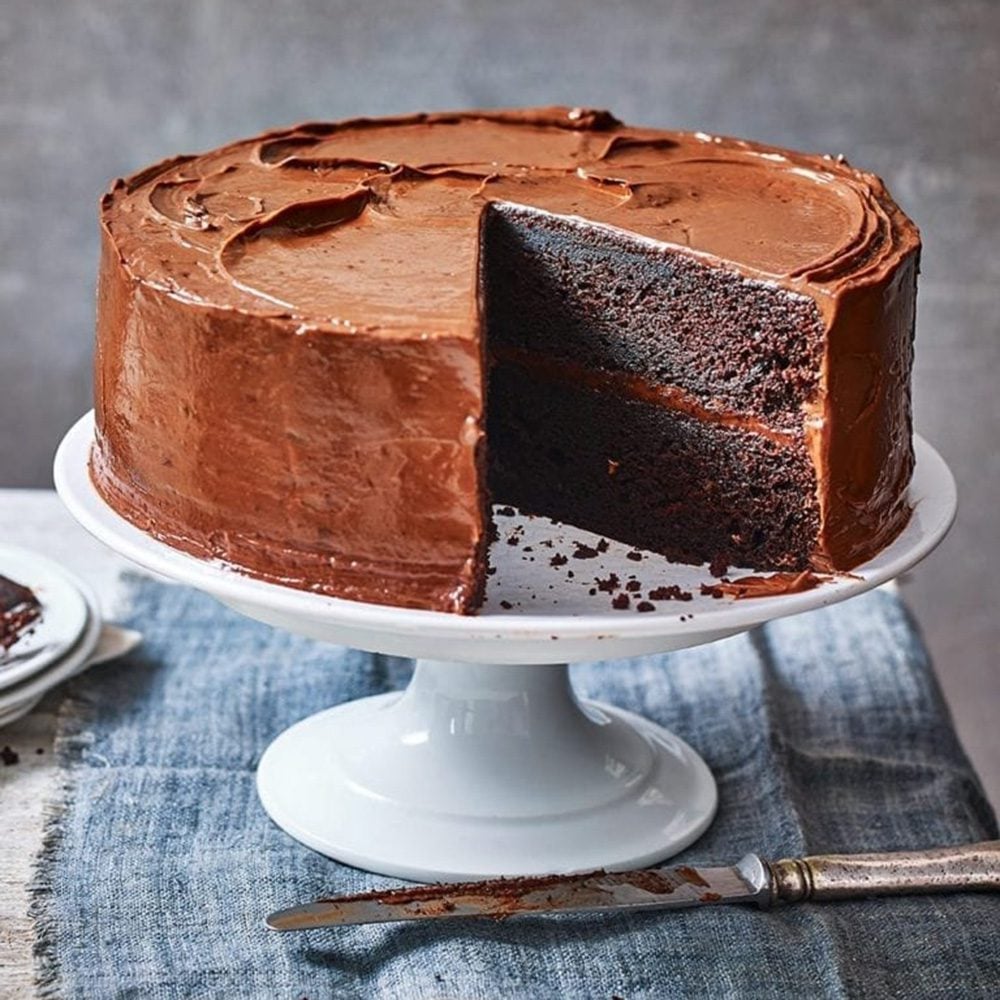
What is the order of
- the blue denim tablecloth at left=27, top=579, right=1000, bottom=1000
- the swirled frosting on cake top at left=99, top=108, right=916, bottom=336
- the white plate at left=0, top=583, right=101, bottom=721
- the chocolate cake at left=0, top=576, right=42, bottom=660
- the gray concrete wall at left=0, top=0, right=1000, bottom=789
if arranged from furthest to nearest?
the gray concrete wall at left=0, top=0, right=1000, bottom=789, the chocolate cake at left=0, top=576, right=42, bottom=660, the white plate at left=0, top=583, right=101, bottom=721, the swirled frosting on cake top at left=99, top=108, right=916, bottom=336, the blue denim tablecloth at left=27, top=579, right=1000, bottom=1000

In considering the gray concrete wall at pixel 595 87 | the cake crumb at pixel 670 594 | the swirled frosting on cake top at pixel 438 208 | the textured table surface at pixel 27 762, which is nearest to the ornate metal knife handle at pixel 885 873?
the cake crumb at pixel 670 594

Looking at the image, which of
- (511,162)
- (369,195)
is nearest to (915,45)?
(511,162)

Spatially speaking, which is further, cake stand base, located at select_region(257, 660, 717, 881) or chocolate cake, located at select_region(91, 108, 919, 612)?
cake stand base, located at select_region(257, 660, 717, 881)

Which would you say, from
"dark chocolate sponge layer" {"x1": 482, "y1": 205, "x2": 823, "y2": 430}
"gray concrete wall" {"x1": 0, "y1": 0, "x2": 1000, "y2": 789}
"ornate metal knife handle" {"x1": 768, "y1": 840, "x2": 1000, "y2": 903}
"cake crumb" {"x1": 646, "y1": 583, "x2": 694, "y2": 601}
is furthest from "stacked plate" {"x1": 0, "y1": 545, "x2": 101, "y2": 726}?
"gray concrete wall" {"x1": 0, "y1": 0, "x2": 1000, "y2": 789}

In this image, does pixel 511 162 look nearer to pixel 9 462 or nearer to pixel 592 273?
pixel 592 273

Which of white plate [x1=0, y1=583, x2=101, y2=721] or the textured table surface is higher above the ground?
white plate [x1=0, y1=583, x2=101, y2=721]


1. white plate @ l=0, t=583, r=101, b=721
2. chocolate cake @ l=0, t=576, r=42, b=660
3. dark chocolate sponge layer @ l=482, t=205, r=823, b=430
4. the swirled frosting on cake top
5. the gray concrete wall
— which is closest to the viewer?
the swirled frosting on cake top

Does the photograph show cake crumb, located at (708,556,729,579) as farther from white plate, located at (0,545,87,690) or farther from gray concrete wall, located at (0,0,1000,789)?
gray concrete wall, located at (0,0,1000,789)
